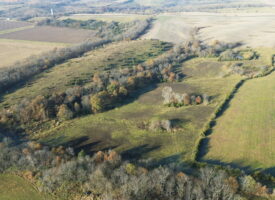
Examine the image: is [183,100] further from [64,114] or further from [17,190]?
[17,190]

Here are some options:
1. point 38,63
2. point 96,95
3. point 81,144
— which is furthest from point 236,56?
point 81,144

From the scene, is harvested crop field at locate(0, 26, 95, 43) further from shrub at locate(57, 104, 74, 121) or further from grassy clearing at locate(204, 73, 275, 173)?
grassy clearing at locate(204, 73, 275, 173)

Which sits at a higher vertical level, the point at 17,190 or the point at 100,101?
the point at 100,101

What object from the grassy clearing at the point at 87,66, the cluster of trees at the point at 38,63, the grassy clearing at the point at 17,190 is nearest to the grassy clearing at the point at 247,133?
the grassy clearing at the point at 17,190

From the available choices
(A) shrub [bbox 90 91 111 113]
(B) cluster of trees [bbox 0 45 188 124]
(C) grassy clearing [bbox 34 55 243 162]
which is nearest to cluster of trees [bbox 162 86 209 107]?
(C) grassy clearing [bbox 34 55 243 162]

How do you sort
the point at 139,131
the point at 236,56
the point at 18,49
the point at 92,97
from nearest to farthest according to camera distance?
the point at 139,131
the point at 92,97
the point at 236,56
the point at 18,49

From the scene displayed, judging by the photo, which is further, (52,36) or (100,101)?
(52,36)

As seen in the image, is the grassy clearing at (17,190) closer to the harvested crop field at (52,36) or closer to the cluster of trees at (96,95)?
the cluster of trees at (96,95)

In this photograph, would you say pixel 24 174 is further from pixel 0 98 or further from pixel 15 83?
pixel 15 83
